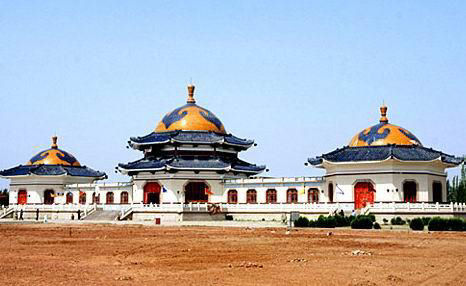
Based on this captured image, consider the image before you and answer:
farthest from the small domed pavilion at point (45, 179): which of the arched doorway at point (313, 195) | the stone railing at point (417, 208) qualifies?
the stone railing at point (417, 208)

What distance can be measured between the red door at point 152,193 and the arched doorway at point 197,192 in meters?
2.93

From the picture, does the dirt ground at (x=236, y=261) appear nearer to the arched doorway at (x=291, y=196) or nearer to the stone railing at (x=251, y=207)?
the stone railing at (x=251, y=207)

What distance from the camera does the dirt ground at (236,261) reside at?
56.9 feet

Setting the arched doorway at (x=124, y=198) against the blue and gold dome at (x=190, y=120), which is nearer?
the blue and gold dome at (x=190, y=120)

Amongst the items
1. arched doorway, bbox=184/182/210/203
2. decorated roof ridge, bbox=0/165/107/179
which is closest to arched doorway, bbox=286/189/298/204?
arched doorway, bbox=184/182/210/203

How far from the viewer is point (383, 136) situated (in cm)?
5638

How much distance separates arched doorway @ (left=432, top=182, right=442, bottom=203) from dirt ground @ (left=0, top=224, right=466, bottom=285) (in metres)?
24.8

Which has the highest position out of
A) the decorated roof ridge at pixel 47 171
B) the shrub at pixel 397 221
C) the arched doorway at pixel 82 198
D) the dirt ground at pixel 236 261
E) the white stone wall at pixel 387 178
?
the decorated roof ridge at pixel 47 171

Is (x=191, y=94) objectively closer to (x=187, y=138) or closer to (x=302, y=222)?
(x=187, y=138)

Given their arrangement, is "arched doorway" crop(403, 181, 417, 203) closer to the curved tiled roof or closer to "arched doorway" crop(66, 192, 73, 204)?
the curved tiled roof

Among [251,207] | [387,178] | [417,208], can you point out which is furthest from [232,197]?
[417,208]

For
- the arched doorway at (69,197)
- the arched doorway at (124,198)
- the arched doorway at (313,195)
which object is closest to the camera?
the arched doorway at (313,195)

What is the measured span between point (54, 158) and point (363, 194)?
4106 centimetres

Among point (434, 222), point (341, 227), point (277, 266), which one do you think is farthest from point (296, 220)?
point (277, 266)
